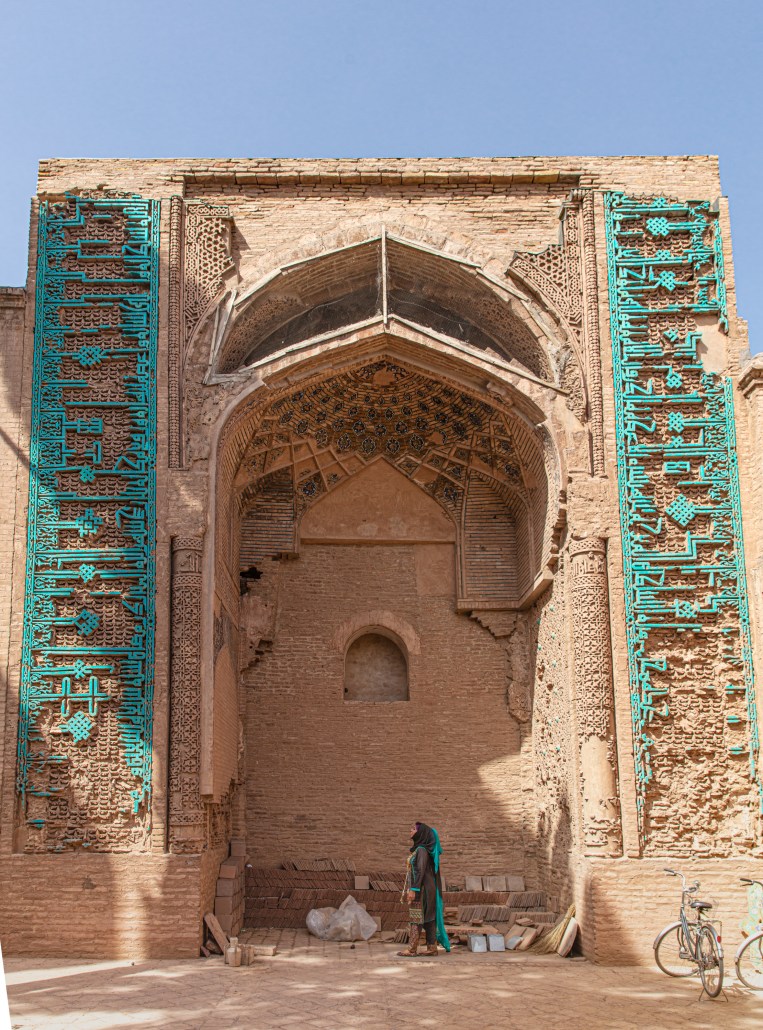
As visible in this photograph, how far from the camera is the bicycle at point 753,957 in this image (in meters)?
8.18

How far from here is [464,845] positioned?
12.8 m

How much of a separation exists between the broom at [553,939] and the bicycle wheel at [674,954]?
919 mm

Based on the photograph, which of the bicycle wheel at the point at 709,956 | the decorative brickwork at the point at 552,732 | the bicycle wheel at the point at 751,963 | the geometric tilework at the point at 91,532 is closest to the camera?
the bicycle wheel at the point at 709,956

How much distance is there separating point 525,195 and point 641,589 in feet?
14.6

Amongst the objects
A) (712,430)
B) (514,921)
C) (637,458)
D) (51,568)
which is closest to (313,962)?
(514,921)

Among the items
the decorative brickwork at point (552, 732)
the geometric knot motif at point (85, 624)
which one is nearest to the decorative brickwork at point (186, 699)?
the geometric knot motif at point (85, 624)

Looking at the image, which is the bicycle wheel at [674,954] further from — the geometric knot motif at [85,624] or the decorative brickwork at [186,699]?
the geometric knot motif at [85,624]

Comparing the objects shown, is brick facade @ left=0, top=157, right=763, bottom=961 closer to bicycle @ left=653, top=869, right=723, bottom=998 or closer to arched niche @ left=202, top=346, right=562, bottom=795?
arched niche @ left=202, top=346, right=562, bottom=795

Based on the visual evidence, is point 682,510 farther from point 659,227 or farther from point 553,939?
point 553,939

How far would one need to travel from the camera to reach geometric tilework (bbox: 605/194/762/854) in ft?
33.7

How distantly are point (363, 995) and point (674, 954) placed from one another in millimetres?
3045

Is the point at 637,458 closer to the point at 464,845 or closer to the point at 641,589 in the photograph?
the point at 641,589

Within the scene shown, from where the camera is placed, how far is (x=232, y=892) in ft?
35.8

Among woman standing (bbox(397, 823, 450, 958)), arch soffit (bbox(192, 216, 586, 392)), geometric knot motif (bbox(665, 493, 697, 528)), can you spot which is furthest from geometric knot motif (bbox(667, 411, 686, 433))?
woman standing (bbox(397, 823, 450, 958))
